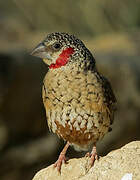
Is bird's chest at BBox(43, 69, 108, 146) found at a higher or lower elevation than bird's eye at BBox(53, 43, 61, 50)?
lower

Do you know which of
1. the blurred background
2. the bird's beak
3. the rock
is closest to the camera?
the rock

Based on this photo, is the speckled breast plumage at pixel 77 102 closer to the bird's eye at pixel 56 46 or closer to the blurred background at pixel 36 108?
the bird's eye at pixel 56 46

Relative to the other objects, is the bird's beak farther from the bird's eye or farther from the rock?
the rock

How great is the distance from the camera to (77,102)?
20.0ft

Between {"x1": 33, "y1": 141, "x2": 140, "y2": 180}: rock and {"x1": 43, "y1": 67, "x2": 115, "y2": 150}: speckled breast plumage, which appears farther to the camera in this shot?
{"x1": 43, "y1": 67, "x2": 115, "y2": 150}: speckled breast plumage

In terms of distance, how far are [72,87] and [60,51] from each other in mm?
390

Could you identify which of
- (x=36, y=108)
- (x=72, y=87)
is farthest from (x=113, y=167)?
(x=36, y=108)

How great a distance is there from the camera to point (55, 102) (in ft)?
20.2

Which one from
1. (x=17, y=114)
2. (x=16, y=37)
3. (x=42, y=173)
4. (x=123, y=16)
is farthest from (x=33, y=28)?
(x=42, y=173)

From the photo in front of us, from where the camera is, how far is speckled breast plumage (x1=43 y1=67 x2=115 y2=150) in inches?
239

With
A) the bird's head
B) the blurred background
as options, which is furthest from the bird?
the blurred background

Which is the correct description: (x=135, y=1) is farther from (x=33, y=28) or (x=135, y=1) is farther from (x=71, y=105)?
(x=71, y=105)

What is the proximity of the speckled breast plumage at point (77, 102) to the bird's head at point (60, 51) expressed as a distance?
0.09 m

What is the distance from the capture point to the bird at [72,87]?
6055 millimetres
